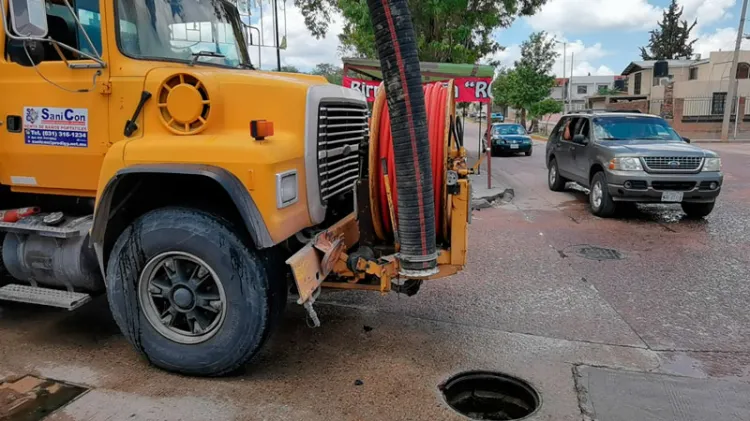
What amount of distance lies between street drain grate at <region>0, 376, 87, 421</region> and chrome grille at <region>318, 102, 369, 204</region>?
2.06 meters

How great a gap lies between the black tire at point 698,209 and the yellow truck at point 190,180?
700 centimetres

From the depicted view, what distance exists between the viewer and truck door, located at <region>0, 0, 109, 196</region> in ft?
12.3

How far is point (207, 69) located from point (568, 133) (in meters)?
9.52

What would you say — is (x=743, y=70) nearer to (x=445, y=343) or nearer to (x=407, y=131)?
(x=445, y=343)

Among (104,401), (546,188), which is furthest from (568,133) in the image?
(104,401)

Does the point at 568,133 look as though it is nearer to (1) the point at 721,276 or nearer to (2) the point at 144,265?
(1) the point at 721,276

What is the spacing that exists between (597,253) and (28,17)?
6547mm

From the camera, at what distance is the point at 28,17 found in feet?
10.9

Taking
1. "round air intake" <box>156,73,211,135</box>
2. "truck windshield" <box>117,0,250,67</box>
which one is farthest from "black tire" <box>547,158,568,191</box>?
"round air intake" <box>156,73,211,135</box>

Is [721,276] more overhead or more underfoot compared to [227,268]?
more underfoot

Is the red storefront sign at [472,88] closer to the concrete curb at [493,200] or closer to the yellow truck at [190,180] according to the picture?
the concrete curb at [493,200]

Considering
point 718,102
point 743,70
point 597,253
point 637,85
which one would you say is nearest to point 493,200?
point 597,253

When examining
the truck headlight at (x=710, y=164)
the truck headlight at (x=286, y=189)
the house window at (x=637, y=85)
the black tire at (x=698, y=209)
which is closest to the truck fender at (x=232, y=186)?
the truck headlight at (x=286, y=189)

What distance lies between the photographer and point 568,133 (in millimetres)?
11750
